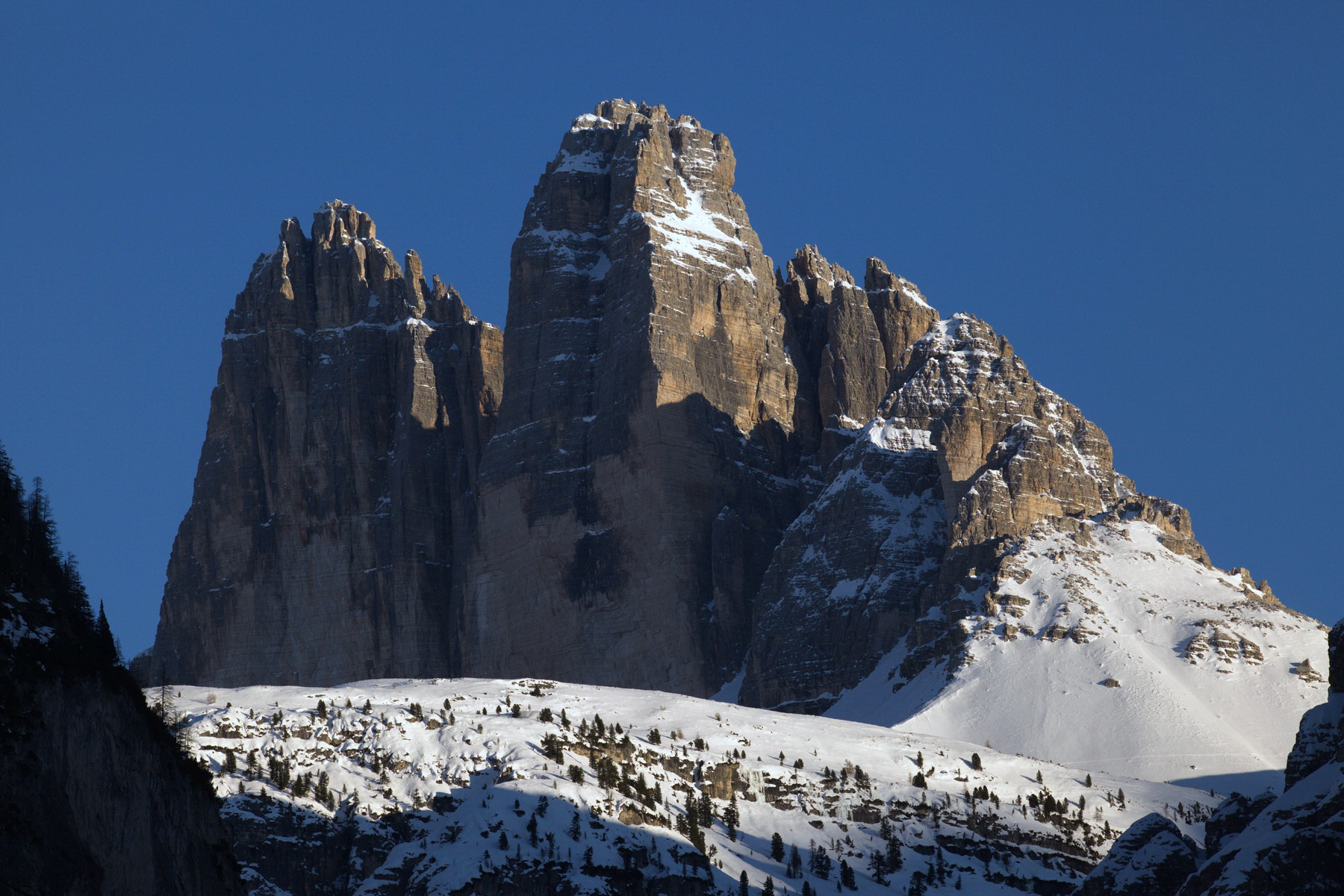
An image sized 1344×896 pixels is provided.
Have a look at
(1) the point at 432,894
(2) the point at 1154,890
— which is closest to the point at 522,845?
(1) the point at 432,894

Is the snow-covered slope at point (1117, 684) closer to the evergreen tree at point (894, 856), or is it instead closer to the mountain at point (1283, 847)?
the evergreen tree at point (894, 856)

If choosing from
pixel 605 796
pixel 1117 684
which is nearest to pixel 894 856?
pixel 605 796

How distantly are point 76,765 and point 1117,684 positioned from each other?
125 m

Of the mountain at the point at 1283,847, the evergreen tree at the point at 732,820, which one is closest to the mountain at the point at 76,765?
the mountain at the point at 1283,847

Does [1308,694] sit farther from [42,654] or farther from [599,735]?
[42,654]

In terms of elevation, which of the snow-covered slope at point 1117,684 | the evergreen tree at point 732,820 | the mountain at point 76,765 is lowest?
the mountain at point 76,765

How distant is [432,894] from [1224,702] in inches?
3595

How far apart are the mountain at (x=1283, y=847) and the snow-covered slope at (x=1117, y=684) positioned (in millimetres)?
57856

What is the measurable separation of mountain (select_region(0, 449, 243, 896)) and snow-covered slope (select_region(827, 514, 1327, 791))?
10458cm

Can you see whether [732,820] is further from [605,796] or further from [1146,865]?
[1146,865]

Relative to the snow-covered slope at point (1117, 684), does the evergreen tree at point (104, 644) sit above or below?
below

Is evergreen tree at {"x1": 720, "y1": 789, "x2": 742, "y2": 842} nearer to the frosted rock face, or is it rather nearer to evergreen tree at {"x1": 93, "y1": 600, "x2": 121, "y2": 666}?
the frosted rock face

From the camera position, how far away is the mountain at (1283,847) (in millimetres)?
88812

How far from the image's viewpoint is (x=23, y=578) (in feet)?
238
